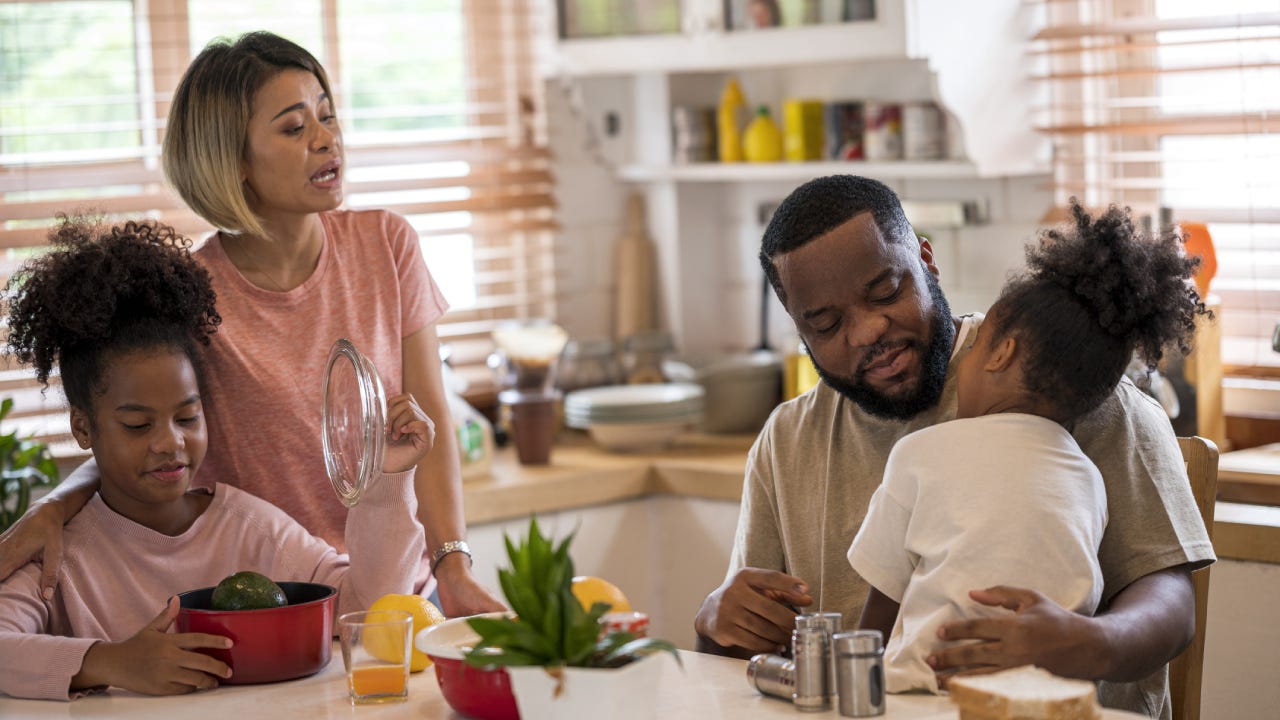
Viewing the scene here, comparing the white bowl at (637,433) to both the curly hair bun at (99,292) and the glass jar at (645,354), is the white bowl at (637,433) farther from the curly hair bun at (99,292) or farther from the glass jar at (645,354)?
the curly hair bun at (99,292)

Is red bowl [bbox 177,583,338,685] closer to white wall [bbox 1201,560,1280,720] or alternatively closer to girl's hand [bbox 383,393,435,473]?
girl's hand [bbox 383,393,435,473]

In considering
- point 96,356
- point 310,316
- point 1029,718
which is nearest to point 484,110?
point 310,316

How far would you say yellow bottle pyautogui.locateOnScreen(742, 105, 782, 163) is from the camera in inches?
145

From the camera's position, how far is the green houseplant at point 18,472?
9.37 ft

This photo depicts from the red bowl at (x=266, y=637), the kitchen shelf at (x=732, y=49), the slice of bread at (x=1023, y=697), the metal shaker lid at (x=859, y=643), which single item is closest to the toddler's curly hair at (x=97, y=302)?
the red bowl at (x=266, y=637)

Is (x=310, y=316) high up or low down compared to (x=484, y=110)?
down

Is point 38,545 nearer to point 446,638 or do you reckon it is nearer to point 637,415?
point 446,638

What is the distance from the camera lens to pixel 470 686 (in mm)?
1603

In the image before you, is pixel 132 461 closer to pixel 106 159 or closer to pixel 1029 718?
pixel 1029 718

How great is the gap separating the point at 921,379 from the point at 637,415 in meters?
1.60

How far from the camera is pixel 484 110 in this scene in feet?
12.6

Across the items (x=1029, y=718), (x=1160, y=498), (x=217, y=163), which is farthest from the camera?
(x=217, y=163)

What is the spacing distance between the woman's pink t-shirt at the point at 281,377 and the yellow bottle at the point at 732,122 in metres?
1.65

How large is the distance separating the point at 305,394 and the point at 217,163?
34 centimetres
